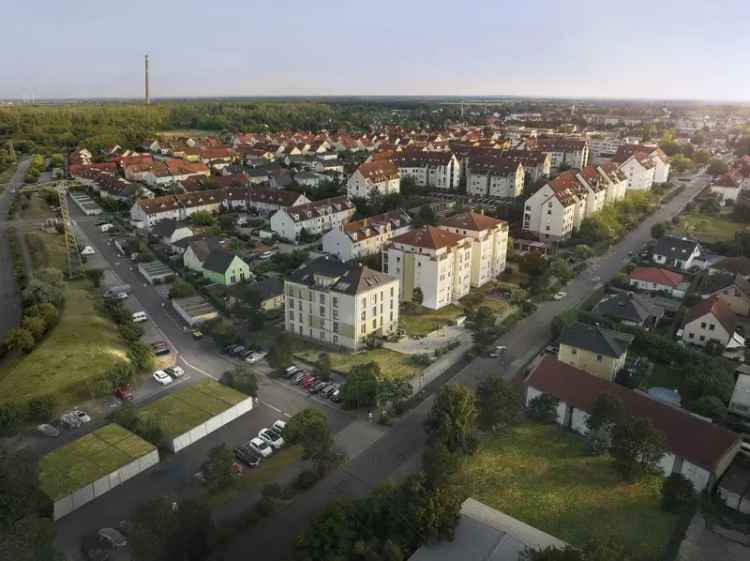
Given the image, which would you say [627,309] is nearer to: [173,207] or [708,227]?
[708,227]

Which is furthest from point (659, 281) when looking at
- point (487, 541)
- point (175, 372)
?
point (175, 372)

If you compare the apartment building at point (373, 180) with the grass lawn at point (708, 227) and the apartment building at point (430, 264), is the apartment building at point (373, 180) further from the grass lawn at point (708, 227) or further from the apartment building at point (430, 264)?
the grass lawn at point (708, 227)

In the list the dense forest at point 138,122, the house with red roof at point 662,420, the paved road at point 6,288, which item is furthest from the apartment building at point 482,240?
the dense forest at point 138,122

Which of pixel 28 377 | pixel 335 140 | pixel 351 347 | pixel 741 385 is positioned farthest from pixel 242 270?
pixel 335 140

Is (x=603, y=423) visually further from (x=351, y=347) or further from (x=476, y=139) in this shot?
(x=476, y=139)

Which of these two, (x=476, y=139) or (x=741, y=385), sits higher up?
(x=476, y=139)

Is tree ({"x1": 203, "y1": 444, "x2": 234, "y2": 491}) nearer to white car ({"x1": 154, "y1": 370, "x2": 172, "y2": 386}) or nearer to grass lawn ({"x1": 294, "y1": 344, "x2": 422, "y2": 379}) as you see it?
white car ({"x1": 154, "y1": 370, "x2": 172, "y2": 386})

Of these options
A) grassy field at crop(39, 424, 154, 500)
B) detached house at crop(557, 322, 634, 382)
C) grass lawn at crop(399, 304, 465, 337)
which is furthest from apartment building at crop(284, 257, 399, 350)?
grassy field at crop(39, 424, 154, 500)
